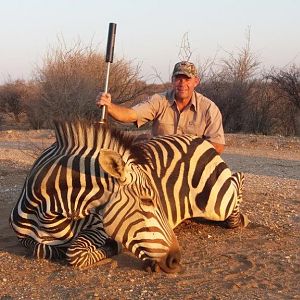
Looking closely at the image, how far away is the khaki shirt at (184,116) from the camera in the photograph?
5.61m

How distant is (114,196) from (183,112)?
222cm

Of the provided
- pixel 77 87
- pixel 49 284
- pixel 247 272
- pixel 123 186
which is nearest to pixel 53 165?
pixel 123 186

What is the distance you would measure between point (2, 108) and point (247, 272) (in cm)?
3140

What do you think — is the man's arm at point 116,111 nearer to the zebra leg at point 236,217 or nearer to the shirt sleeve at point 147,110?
the shirt sleeve at point 147,110

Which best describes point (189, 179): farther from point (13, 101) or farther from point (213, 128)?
point (13, 101)

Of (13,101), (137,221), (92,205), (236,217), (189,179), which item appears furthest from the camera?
(13,101)

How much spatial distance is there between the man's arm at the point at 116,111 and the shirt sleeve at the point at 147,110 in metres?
0.08

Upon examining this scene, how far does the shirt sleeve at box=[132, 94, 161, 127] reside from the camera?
18.4 feet

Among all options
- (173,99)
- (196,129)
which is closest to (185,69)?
(173,99)

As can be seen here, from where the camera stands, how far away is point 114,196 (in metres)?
3.71

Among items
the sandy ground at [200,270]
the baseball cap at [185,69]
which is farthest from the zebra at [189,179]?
the baseball cap at [185,69]

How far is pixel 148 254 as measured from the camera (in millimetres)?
3570

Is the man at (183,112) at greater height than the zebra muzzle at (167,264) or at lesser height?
greater

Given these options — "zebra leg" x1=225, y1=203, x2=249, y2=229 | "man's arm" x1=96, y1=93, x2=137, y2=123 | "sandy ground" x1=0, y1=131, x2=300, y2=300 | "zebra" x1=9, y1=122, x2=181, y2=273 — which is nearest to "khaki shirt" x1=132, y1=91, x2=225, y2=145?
"man's arm" x1=96, y1=93, x2=137, y2=123
